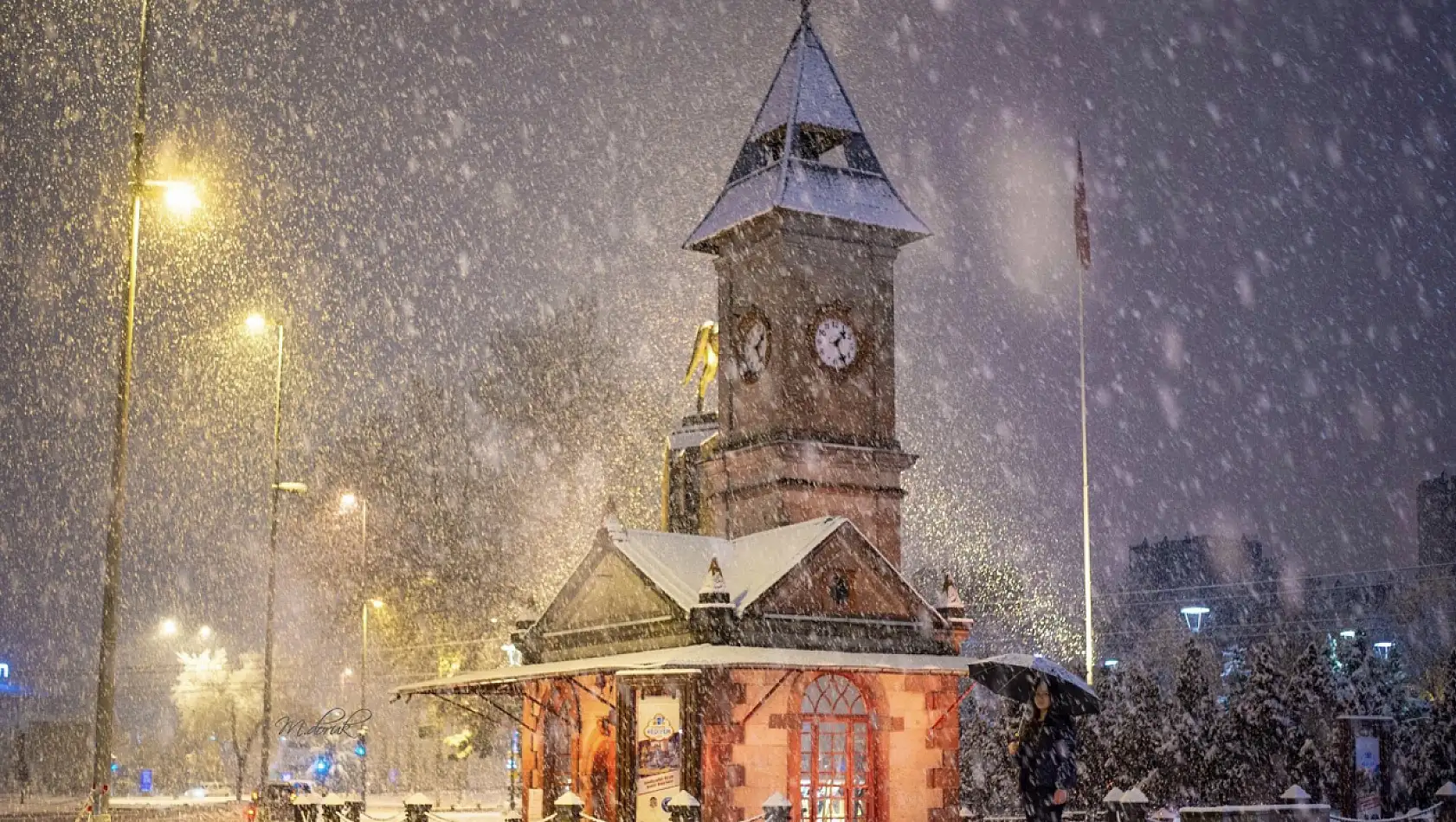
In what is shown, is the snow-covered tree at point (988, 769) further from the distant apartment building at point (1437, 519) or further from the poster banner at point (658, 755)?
the distant apartment building at point (1437, 519)

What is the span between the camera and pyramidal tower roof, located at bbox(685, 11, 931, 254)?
3575 centimetres

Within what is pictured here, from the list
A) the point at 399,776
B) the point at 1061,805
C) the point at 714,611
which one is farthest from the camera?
the point at 399,776

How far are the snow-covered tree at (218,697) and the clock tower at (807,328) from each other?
59.1 m

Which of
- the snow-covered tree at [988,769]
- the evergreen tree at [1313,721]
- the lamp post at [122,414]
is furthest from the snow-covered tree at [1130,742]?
the lamp post at [122,414]

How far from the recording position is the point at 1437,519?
115062mm

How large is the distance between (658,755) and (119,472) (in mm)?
11911

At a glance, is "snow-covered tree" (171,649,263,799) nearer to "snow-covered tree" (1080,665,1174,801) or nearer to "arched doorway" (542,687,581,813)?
"arched doorway" (542,687,581,813)

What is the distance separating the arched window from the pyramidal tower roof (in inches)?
466

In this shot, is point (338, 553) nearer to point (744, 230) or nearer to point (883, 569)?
point (744, 230)

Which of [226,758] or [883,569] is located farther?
[226,758]

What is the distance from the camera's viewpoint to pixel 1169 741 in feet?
114

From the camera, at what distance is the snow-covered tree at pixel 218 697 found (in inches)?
3497

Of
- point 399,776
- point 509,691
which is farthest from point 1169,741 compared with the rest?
point 399,776

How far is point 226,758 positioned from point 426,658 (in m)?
52.0
